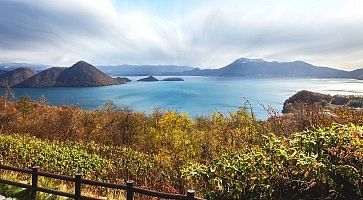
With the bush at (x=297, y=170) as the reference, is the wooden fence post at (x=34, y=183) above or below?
below

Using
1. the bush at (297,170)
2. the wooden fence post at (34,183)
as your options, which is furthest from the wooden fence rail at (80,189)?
the bush at (297,170)

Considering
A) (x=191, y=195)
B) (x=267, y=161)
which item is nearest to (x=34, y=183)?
(x=191, y=195)

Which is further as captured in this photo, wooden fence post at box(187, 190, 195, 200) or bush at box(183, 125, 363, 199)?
wooden fence post at box(187, 190, 195, 200)

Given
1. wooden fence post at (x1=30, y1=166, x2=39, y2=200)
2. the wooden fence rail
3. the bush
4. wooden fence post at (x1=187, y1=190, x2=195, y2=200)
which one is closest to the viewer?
the bush

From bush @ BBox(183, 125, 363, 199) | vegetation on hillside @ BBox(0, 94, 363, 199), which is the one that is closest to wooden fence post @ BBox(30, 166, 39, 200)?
vegetation on hillside @ BBox(0, 94, 363, 199)

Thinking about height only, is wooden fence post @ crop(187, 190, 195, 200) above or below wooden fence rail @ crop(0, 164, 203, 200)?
above

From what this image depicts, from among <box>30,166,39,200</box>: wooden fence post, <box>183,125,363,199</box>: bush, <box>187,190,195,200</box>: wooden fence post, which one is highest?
<box>183,125,363,199</box>: bush

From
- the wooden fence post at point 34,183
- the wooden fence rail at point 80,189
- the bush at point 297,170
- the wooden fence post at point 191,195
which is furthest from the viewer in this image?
the wooden fence post at point 34,183

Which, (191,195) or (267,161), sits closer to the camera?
(191,195)

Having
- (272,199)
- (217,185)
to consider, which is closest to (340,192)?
(272,199)

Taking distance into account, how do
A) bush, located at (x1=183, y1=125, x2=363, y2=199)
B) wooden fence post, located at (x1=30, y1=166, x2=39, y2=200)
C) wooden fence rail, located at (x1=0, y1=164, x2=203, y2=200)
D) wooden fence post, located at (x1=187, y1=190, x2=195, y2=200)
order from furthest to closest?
1. wooden fence post, located at (x1=30, y1=166, x2=39, y2=200)
2. wooden fence rail, located at (x1=0, y1=164, x2=203, y2=200)
3. wooden fence post, located at (x1=187, y1=190, x2=195, y2=200)
4. bush, located at (x1=183, y1=125, x2=363, y2=199)

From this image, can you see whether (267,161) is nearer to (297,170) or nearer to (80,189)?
(297,170)

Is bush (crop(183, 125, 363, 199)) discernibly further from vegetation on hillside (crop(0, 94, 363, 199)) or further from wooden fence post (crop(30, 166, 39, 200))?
wooden fence post (crop(30, 166, 39, 200))

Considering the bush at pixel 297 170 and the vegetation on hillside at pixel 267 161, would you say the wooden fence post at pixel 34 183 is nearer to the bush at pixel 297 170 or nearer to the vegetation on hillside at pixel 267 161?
the vegetation on hillside at pixel 267 161
